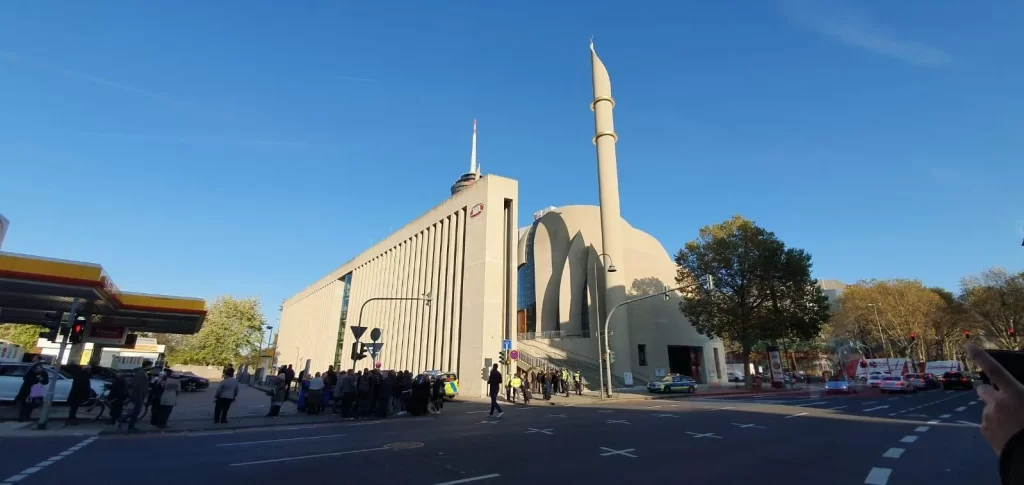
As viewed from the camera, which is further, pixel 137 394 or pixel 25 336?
pixel 25 336

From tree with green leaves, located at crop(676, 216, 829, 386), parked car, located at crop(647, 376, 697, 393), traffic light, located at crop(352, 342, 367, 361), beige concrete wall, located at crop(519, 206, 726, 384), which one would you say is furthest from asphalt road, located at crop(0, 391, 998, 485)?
beige concrete wall, located at crop(519, 206, 726, 384)

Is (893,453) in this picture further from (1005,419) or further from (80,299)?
(80,299)

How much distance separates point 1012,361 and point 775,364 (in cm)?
4654

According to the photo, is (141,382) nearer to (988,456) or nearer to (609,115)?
(988,456)

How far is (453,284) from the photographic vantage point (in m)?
40.7

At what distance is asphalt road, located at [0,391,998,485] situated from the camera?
7.38 metres

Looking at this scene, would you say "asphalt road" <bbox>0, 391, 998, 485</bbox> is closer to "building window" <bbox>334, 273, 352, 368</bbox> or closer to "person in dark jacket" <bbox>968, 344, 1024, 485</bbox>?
"person in dark jacket" <bbox>968, 344, 1024, 485</bbox>

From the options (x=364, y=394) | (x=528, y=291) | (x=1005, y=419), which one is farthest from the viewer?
(x=528, y=291)

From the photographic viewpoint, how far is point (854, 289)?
61.2 m

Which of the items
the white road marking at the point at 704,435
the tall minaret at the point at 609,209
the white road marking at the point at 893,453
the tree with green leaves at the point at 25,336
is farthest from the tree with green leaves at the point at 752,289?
the tree with green leaves at the point at 25,336

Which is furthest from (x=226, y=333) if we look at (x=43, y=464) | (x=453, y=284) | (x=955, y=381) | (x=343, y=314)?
(x=955, y=381)

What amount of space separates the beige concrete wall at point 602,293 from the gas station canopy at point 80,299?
33.9 metres

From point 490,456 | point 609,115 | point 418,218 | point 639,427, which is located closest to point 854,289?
point 609,115

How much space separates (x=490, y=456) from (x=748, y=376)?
38842 millimetres
